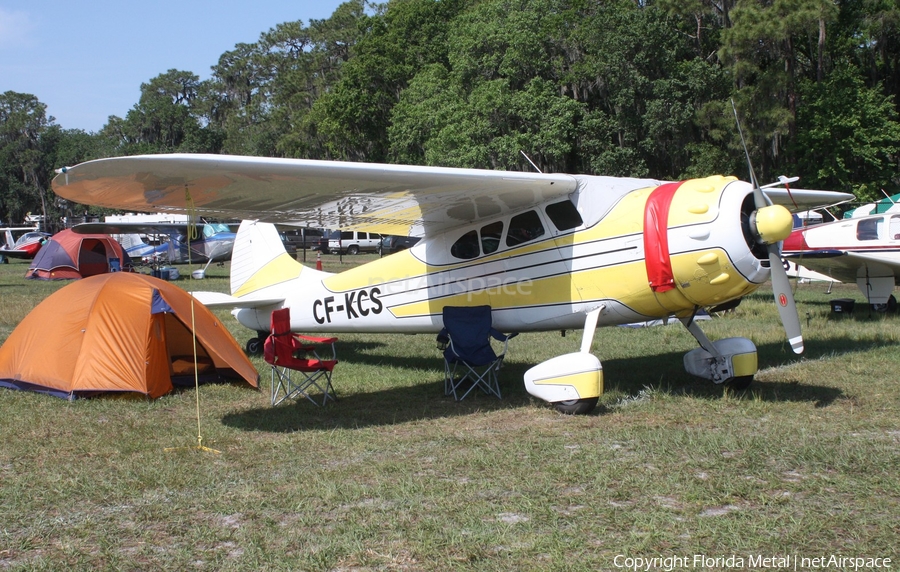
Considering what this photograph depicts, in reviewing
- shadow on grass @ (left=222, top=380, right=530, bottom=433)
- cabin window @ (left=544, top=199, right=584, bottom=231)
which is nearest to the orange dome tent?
shadow on grass @ (left=222, top=380, right=530, bottom=433)

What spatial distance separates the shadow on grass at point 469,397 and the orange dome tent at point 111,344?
3.18 ft

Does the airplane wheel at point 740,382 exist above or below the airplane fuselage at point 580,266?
below

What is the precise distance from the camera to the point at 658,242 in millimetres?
7391

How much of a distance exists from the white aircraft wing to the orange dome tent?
1.57 metres

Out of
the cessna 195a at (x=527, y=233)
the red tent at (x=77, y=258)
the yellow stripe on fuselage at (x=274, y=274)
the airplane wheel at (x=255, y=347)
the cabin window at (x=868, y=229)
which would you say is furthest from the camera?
the red tent at (x=77, y=258)

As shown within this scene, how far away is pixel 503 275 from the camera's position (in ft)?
28.8

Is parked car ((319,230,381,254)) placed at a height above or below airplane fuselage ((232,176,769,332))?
above

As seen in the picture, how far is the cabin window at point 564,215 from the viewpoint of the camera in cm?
817

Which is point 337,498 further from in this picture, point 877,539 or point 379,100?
point 379,100

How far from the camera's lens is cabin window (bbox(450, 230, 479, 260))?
9.11 meters

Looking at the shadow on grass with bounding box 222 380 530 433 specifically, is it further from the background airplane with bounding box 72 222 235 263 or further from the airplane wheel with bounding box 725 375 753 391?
the background airplane with bounding box 72 222 235 263

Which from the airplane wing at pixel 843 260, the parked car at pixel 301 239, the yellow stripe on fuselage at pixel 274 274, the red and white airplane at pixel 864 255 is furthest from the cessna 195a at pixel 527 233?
the parked car at pixel 301 239

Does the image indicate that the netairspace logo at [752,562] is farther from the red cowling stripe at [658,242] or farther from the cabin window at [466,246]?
the cabin window at [466,246]

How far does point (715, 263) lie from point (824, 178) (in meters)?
28.6
